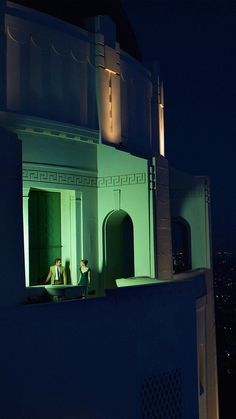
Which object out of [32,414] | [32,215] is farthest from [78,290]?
[32,215]

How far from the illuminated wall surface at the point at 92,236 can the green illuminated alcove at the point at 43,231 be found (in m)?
0.03

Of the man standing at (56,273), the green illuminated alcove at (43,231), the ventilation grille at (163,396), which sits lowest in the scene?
the ventilation grille at (163,396)

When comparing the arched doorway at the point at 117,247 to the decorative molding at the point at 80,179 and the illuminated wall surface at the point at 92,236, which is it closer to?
the illuminated wall surface at the point at 92,236

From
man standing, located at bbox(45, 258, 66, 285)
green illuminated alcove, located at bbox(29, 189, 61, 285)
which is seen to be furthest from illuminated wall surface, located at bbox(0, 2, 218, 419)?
man standing, located at bbox(45, 258, 66, 285)

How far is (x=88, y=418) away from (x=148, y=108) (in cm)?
854

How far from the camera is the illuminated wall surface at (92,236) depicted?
770 cm

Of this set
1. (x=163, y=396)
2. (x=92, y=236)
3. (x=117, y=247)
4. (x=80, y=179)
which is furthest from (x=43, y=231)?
(x=163, y=396)

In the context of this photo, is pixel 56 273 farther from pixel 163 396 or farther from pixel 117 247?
pixel 163 396

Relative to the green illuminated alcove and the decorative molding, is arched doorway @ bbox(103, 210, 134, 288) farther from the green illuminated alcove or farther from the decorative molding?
the green illuminated alcove

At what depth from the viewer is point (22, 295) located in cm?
777

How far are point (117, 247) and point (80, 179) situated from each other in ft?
9.13

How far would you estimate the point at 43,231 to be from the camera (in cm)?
1293

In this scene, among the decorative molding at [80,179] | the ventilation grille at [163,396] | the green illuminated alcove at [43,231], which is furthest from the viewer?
the green illuminated alcove at [43,231]

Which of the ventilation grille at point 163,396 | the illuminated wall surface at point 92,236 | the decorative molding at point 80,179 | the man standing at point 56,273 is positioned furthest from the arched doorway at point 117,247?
the ventilation grille at point 163,396
